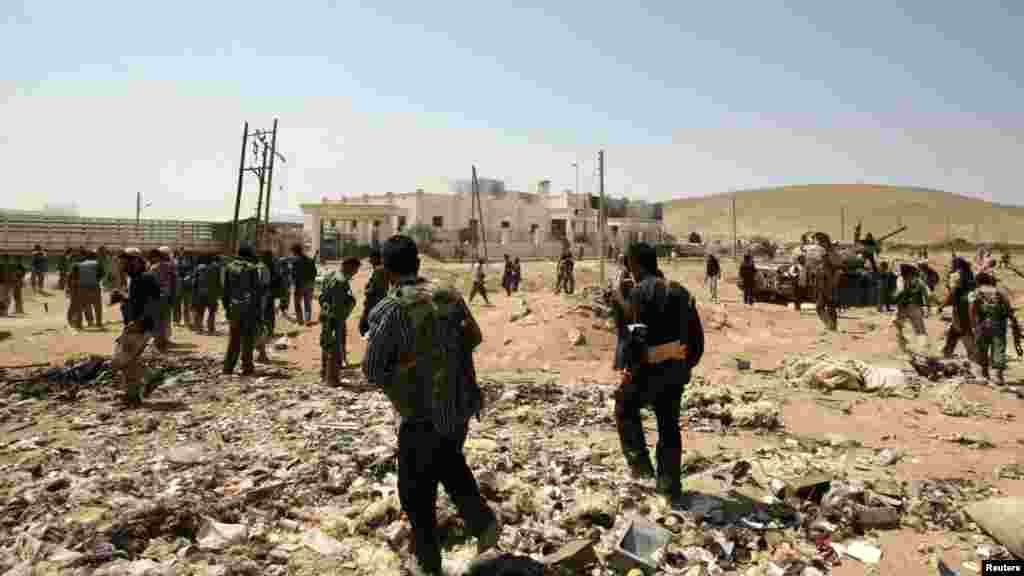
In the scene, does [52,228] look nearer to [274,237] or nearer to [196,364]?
[274,237]

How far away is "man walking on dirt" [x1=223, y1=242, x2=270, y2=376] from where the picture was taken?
28.9 feet

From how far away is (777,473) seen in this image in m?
5.19

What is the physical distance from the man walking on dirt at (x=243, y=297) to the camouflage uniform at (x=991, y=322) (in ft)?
31.6

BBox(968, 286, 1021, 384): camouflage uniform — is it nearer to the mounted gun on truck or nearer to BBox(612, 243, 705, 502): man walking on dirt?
BBox(612, 243, 705, 502): man walking on dirt

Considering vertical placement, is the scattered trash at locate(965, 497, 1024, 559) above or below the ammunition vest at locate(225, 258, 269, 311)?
below

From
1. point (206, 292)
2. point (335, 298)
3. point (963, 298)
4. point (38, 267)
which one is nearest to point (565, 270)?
point (206, 292)

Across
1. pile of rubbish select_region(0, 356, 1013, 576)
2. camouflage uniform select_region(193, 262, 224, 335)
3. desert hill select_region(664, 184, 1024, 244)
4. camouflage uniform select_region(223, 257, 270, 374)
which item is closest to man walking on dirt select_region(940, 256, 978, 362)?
pile of rubbish select_region(0, 356, 1013, 576)

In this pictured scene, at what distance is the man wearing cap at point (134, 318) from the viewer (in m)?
7.27

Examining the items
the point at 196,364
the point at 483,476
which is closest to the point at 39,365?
the point at 196,364

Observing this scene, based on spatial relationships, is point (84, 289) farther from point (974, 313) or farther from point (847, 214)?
point (847, 214)

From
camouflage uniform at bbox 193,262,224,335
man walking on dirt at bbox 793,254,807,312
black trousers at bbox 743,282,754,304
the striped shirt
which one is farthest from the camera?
black trousers at bbox 743,282,754,304

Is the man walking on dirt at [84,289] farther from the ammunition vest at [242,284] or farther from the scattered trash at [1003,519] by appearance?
the scattered trash at [1003,519]

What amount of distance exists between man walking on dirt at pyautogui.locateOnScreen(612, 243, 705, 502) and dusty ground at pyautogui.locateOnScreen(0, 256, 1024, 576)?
100 centimetres

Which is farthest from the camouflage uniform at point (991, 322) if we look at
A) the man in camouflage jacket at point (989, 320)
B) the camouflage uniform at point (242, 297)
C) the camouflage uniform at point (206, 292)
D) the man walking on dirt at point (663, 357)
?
the camouflage uniform at point (206, 292)
